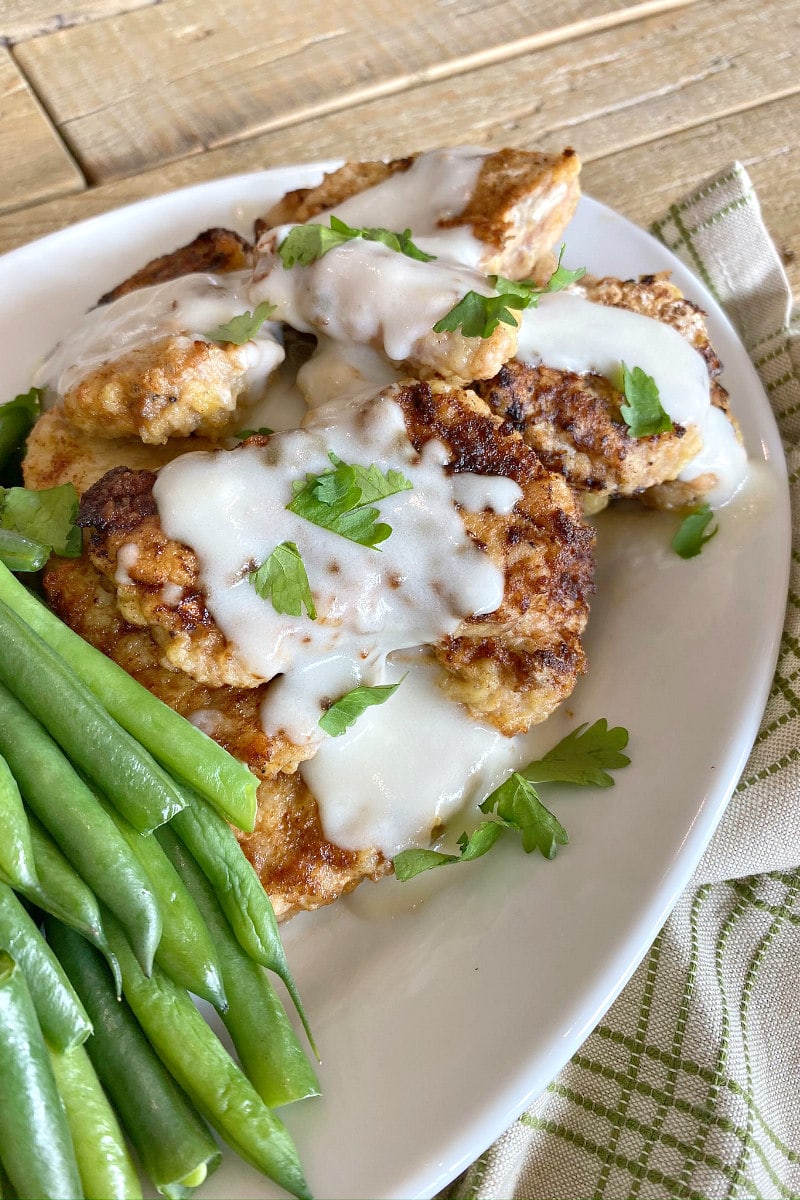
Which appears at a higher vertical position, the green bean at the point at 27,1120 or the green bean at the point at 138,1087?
the green bean at the point at 27,1120

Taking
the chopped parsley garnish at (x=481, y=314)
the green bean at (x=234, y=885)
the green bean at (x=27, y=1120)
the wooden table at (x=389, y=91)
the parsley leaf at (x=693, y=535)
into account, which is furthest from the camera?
the wooden table at (x=389, y=91)

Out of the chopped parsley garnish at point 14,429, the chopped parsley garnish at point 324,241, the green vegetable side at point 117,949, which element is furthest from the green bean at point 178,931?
the chopped parsley garnish at point 324,241

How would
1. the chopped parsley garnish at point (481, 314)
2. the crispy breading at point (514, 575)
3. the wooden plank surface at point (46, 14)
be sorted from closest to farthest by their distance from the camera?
the crispy breading at point (514, 575), the chopped parsley garnish at point (481, 314), the wooden plank surface at point (46, 14)

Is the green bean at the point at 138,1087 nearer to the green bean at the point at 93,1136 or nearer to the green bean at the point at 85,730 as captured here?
the green bean at the point at 93,1136

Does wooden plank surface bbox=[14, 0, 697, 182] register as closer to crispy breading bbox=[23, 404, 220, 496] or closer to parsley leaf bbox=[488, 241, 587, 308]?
crispy breading bbox=[23, 404, 220, 496]

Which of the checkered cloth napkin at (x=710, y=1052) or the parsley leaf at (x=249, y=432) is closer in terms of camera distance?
the checkered cloth napkin at (x=710, y=1052)

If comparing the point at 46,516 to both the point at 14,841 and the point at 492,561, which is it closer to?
the point at 14,841

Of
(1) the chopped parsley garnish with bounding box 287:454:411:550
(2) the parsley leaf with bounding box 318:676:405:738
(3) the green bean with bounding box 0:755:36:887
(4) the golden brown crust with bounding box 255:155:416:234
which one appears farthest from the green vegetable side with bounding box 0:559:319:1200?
(4) the golden brown crust with bounding box 255:155:416:234
